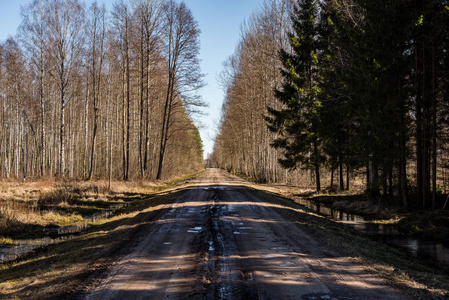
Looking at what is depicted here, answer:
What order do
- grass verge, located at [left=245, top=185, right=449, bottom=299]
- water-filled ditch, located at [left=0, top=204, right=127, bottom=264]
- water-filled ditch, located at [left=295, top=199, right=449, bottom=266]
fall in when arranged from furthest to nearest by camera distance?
water-filled ditch, located at [left=295, top=199, right=449, bottom=266] < water-filled ditch, located at [left=0, top=204, right=127, bottom=264] < grass verge, located at [left=245, top=185, right=449, bottom=299]

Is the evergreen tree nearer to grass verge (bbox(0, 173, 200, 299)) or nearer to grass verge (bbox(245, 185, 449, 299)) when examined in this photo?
grass verge (bbox(245, 185, 449, 299))

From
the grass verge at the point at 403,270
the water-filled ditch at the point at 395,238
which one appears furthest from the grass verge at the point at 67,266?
the water-filled ditch at the point at 395,238

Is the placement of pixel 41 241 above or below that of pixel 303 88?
below

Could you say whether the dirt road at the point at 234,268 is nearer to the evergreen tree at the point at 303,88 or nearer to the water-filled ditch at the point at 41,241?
the water-filled ditch at the point at 41,241

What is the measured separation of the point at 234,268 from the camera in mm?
5176

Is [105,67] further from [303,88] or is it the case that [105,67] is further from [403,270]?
[403,270]

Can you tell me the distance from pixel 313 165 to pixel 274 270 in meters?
18.1

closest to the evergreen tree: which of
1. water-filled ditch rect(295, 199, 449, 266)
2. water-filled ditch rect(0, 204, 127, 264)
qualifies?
water-filled ditch rect(295, 199, 449, 266)

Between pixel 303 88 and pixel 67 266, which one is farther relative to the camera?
pixel 303 88

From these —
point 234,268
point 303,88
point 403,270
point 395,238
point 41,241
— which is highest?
point 303,88

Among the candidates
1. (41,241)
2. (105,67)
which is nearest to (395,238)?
(41,241)

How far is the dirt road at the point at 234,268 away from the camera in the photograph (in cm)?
425

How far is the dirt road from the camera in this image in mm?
4246

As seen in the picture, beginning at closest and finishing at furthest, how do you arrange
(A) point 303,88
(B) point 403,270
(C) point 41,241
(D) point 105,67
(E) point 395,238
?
(B) point 403,270 < (C) point 41,241 < (E) point 395,238 < (A) point 303,88 < (D) point 105,67
